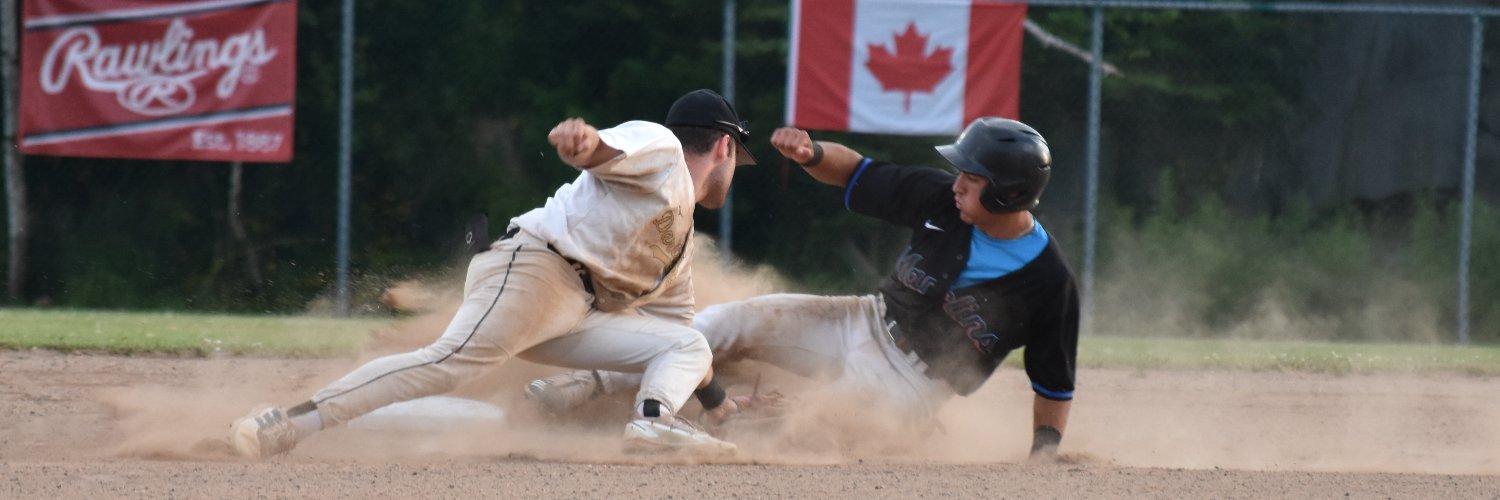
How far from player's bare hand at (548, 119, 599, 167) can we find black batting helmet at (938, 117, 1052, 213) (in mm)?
1181

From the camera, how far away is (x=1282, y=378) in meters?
7.69

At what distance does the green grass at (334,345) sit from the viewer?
739 centimetres

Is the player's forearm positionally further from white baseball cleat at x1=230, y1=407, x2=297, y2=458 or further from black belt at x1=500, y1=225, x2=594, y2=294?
white baseball cleat at x1=230, y1=407, x2=297, y2=458

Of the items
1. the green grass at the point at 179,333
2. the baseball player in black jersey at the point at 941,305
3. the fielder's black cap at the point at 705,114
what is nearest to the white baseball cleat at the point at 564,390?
the baseball player in black jersey at the point at 941,305

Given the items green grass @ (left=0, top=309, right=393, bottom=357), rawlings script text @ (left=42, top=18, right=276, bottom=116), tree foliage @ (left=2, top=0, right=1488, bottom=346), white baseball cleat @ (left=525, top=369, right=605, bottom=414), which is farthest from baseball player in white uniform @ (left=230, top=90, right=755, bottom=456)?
tree foliage @ (left=2, top=0, right=1488, bottom=346)

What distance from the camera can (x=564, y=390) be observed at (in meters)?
5.13

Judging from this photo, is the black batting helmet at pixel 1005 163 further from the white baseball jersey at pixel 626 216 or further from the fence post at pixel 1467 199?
the fence post at pixel 1467 199

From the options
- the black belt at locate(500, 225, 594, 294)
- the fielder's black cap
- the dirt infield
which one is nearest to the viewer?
the dirt infield

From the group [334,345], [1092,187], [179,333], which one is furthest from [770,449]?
[1092,187]

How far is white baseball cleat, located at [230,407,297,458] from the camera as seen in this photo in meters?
4.16

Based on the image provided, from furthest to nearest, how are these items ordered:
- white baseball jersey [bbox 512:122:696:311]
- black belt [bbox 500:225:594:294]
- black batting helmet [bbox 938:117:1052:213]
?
black batting helmet [bbox 938:117:1052:213], black belt [bbox 500:225:594:294], white baseball jersey [bbox 512:122:696:311]

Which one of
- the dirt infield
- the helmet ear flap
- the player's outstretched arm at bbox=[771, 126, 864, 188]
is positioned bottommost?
the dirt infield

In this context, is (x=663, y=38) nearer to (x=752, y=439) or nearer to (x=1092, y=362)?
(x=1092, y=362)

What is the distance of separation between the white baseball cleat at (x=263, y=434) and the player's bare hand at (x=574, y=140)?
1.03m
